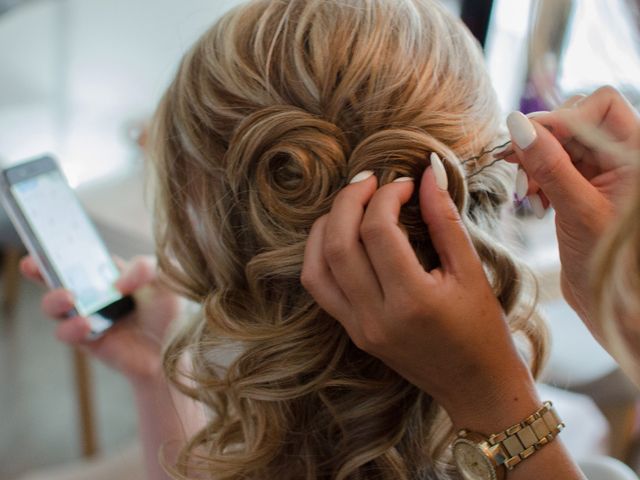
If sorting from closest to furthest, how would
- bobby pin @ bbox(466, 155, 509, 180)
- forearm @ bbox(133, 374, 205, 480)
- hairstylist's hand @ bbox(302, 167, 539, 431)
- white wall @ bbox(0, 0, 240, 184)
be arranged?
hairstylist's hand @ bbox(302, 167, 539, 431)
bobby pin @ bbox(466, 155, 509, 180)
forearm @ bbox(133, 374, 205, 480)
white wall @ bbox(0, 0, 240, 184)

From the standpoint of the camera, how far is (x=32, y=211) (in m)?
1.06

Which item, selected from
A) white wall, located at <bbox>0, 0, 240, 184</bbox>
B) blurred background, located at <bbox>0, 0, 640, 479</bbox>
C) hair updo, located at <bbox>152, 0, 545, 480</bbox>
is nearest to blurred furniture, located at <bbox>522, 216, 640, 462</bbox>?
blurred background, located at <bbox>0, 0, 640, 479</bbox>

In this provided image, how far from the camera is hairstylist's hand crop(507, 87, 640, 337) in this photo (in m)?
0.65

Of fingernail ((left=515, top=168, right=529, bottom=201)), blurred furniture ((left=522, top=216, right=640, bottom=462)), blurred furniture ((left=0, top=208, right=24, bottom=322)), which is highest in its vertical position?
fingernail ((left=515, top=168, right=529, bottom=201))

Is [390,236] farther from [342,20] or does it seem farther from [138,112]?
[138,112]

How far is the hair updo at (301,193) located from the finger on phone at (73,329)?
28cm

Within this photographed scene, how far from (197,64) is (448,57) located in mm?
245

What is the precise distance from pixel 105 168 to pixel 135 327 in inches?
33.5

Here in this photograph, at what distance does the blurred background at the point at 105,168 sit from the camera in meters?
1.40

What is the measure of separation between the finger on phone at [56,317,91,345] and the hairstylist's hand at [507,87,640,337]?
0.63m

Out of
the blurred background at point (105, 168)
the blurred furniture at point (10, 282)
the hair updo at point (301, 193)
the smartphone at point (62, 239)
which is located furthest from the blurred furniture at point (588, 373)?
the blurred furniture at point (10, 282)

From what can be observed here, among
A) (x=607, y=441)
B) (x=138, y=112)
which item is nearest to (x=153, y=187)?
(x=607, y=441)

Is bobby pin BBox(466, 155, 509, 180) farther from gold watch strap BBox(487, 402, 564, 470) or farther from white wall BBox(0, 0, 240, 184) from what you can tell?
white wall BBox(0, 0, 240, 184)

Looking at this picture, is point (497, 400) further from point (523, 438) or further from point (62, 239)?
point (62, 239)
